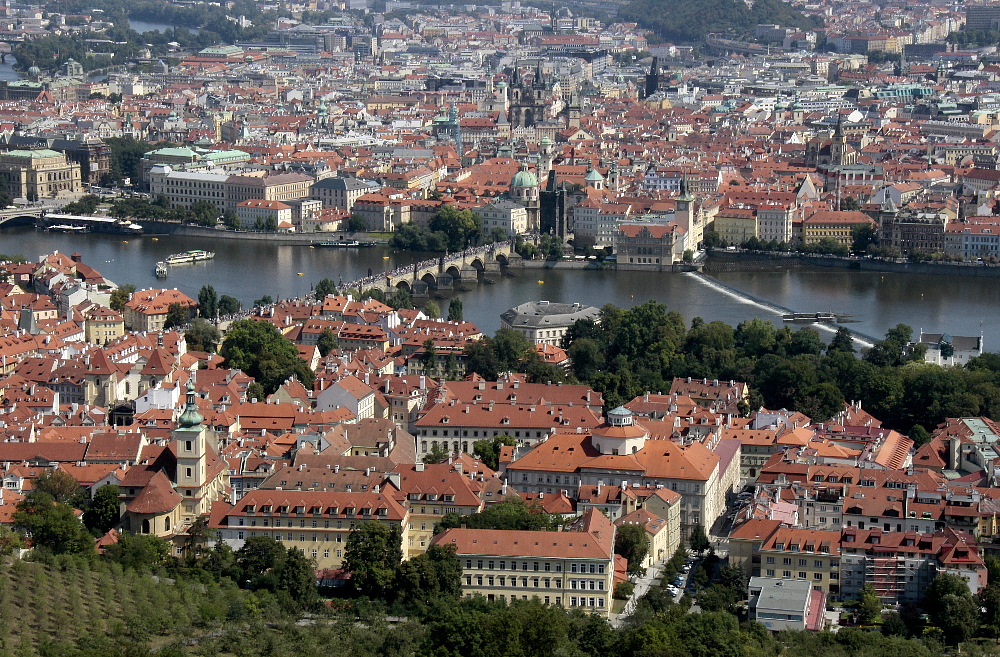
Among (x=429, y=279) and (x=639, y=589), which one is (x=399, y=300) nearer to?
(x=429, y=279)

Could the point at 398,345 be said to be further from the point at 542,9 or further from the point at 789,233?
the point at 542,9

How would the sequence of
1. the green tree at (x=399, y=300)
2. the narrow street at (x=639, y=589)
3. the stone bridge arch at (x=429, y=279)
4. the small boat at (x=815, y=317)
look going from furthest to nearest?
1. the stone bridge arch at (x=429, y=279)
2. the small boat at (x=815, y=317)
3. the green tree at (x=399, y=300)
4. the narrow street at (x=639, y=589)

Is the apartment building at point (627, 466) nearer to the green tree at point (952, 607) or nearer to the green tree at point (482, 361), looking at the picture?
the green tree at point (952, 607)

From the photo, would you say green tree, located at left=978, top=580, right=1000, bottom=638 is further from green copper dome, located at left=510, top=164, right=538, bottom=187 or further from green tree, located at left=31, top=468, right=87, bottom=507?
green copper dome, located at left=510, top=164, right=538, bottom=187

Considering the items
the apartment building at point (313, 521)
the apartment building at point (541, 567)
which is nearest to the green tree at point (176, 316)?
the apartment building at point (313, 521)

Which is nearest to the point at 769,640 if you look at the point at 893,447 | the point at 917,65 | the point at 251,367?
the point at 893,447
